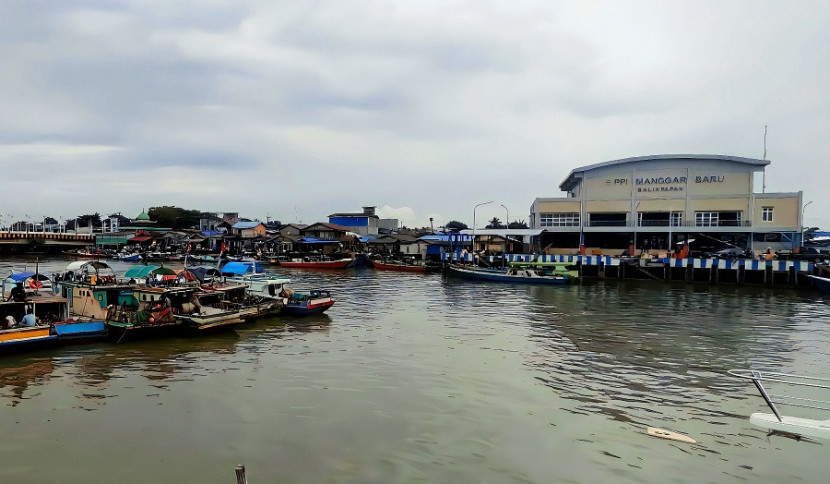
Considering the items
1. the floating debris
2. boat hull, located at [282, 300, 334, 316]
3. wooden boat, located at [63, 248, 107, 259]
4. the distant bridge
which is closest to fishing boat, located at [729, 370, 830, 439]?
the floating debris

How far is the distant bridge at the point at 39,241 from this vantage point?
80.4 m

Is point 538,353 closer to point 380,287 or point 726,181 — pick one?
point 380,287

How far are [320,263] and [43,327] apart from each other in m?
41.1

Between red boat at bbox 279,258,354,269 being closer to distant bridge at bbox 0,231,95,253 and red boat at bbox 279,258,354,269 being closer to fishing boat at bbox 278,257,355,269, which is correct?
fishing boat at bbox 278,257,355,269

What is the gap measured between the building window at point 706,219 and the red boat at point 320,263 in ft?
125

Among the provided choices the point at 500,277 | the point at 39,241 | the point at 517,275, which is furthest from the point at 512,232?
the point at 39,241

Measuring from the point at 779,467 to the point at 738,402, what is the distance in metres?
3.77

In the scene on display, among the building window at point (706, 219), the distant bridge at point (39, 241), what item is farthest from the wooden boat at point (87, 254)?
the building window at point (706, 219)

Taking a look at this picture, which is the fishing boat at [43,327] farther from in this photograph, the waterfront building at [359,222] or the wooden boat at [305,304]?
the waterfront building at [359,222]

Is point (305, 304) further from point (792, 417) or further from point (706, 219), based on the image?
point (706, 219)

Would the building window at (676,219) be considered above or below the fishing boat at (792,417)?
above

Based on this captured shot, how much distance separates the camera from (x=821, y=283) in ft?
121

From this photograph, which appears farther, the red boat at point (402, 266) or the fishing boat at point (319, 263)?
the fishing boat at point (319, 263)

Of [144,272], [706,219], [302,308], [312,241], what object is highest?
[706,219]
